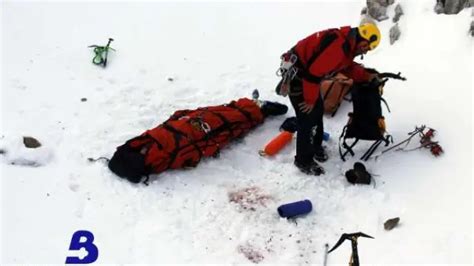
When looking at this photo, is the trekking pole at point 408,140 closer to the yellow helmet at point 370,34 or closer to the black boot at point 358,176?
the black boot at point 358,176

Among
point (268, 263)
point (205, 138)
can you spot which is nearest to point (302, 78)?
point (205, 138)

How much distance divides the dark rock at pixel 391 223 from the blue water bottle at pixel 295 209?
2.25ft

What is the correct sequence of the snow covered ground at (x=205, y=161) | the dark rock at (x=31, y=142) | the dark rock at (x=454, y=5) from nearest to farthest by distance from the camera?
the snow covered ground at (x=205, y=161)
the dark rock at (x=31, y=142)
the dark rock at (x=454, y=5)

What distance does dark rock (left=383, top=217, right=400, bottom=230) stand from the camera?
17.3ft

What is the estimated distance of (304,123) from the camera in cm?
582

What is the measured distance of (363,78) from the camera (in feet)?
19.6

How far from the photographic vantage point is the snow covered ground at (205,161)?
5094mm

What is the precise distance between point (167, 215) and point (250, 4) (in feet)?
15.9

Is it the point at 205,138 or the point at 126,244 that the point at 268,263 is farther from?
the point at 205,138

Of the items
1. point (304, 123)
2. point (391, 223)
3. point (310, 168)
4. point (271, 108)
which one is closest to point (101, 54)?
point (271, 108)

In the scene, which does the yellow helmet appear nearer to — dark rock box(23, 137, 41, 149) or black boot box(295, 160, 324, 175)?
black boot box(295, 160, 324, 175)

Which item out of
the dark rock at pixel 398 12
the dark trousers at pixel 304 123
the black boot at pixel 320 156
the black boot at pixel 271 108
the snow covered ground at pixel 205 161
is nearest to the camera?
the snow covered ground at pixel 205 161

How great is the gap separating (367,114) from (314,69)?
3.05 feet

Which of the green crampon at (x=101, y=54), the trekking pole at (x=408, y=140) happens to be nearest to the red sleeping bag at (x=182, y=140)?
the trekking pole at (x=408, y=140)
